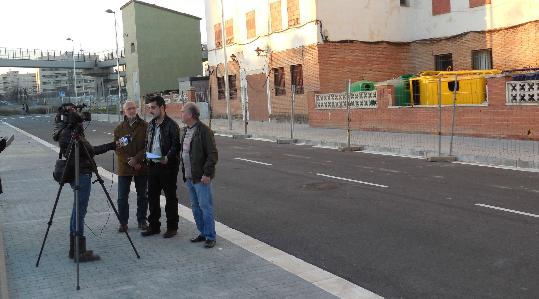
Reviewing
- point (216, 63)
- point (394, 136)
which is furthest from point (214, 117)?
point (394, 136)

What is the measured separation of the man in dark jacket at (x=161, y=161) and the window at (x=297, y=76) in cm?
2443

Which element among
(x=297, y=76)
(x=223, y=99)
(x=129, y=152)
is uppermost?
(x=297, y=76)

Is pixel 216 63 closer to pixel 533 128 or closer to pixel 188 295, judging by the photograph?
pixel 533 128

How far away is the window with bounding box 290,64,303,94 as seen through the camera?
1248 inches

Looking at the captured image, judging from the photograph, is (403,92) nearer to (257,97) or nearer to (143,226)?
(257,97)

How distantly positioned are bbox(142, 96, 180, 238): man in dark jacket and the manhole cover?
13.7 ft

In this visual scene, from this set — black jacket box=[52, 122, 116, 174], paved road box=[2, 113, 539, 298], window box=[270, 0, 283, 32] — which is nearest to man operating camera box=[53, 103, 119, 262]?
black jacket box=[52, 122, 116, 174]

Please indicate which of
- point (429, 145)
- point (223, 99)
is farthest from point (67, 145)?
point (223, 99)

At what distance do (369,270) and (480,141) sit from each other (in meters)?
13.2

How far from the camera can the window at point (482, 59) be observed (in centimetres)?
2808

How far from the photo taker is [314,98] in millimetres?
28047

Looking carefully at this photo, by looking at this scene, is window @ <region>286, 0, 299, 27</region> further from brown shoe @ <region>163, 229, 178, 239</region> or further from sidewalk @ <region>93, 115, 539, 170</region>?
brown shoe @ <region>163, 229, 178, 239</region>

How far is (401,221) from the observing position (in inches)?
321

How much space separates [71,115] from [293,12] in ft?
86.9
